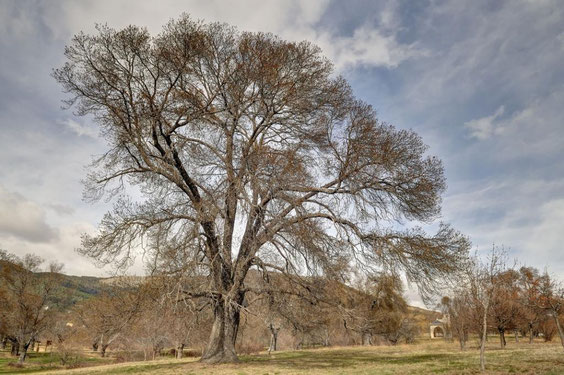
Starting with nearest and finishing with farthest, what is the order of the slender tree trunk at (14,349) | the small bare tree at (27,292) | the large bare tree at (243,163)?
the large bare tree at (243,163), the small bare tree at (27,292), the slender tree trunk at (14,349)

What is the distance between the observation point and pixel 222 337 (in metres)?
13.8

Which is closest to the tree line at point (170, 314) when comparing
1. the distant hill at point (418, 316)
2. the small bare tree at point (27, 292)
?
the small bare tree at point (27, 292)

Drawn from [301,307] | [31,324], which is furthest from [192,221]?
[31,324]

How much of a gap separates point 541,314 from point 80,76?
148 feet

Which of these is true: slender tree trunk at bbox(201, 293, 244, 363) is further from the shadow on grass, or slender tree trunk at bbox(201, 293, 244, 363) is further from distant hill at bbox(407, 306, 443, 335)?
distant hill at bbox(407, 306, 443, 335)

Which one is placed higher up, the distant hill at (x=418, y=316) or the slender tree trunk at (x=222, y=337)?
the slender tree trunk at (x=222, y=337)

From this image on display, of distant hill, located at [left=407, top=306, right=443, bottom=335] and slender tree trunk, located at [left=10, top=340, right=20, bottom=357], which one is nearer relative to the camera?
slender tree trunk, located at [left=10, top=340, right=20, bottom=357]

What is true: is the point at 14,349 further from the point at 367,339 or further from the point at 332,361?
the point at 332,361

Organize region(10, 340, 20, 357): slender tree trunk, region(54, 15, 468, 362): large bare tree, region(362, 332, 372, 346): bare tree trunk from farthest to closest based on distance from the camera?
region(10, 340, 20, 357): slender tree trunk
region(362, 332, 372, 346): bare tree trunk
region(54, 15, 468, 362): large bare tree

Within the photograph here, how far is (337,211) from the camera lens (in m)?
14.0

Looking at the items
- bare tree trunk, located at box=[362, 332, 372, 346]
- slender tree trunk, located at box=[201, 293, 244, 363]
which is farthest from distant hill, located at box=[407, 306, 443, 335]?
slender tree trunk, located at box=[201, 293, 244, 363]

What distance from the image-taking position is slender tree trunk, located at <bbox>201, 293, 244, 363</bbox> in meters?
13.4

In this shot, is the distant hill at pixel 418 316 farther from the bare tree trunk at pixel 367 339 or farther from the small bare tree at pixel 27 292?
the small bare tree at pixel 27 292

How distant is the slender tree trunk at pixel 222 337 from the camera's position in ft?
44.1
